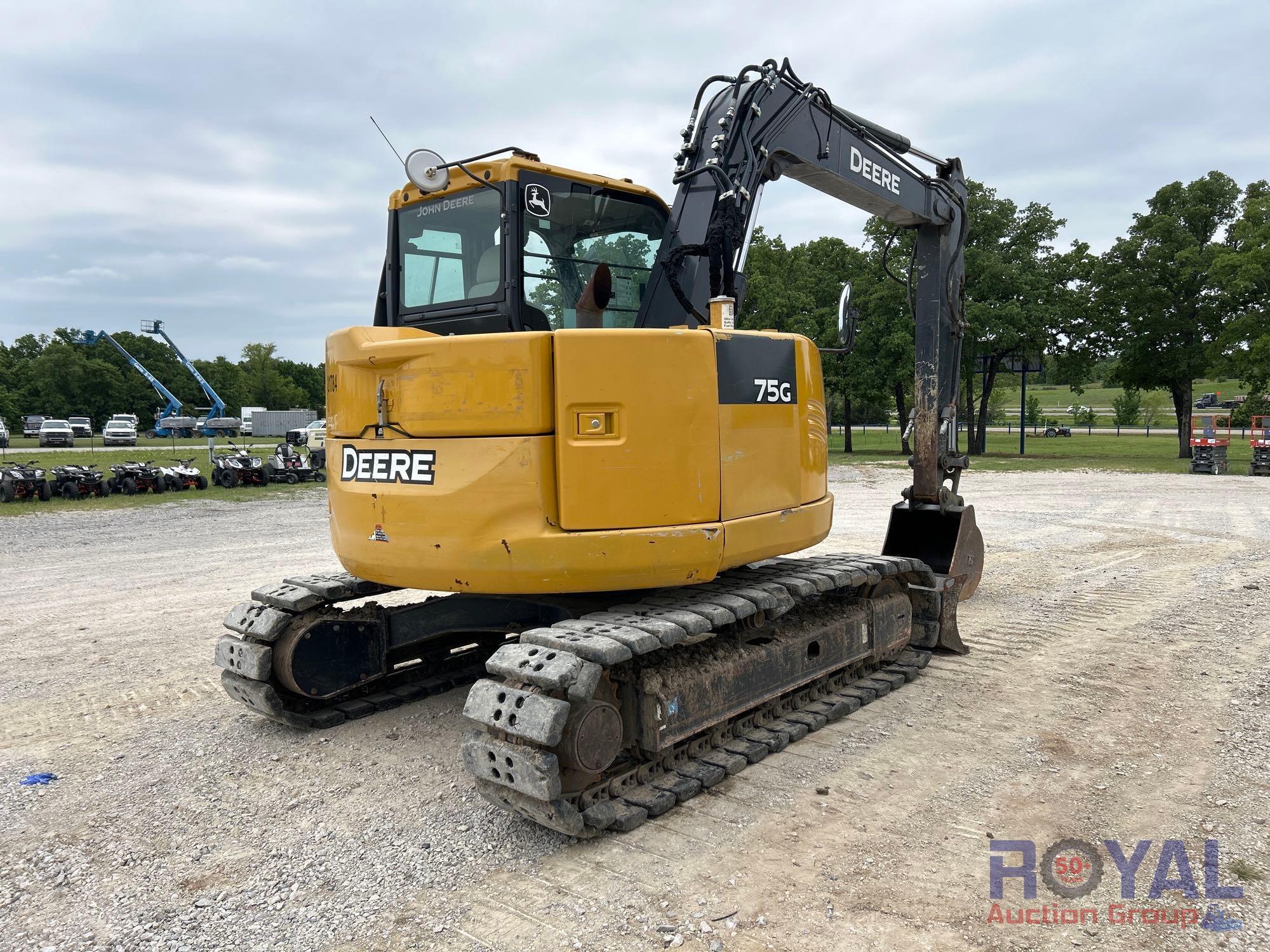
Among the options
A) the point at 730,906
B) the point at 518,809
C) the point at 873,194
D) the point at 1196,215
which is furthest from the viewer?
the point at 1196,215

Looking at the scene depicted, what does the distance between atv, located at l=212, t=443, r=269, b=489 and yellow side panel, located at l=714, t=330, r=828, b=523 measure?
20578mm

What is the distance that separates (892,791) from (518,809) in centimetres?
199

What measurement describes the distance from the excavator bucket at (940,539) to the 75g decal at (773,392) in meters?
3.29

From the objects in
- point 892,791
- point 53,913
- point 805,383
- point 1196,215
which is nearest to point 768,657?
point 892,791

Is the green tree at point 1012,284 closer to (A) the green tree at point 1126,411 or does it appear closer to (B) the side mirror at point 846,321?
(B) the side mirror at point 846,321

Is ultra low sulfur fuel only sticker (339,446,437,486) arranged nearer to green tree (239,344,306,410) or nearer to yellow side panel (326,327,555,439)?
yellow side panel (326,327,555,439)

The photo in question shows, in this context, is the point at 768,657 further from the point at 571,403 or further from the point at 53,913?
the point at 53,913

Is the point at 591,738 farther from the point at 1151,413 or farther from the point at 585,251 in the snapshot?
the point at 1151,413

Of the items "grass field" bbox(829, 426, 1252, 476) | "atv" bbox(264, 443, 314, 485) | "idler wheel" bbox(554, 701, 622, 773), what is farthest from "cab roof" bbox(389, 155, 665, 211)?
"grass field" bbox(829, 426, 1252, 476)

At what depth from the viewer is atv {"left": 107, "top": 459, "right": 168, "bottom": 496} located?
2089 cm

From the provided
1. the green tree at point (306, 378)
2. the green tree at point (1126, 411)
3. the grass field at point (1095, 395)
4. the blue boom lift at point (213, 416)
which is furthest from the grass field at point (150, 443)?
the grass field at point (1095, 395)

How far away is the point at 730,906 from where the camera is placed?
3.53m

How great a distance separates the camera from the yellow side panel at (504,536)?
4336 mm

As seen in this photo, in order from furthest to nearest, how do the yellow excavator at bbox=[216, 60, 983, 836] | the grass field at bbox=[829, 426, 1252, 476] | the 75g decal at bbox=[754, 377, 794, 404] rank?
the grass field at bbox=[829, 426, 1252, 476] < the 75g decal at bbox=[754, 377, 794, 404] < the yellow excavator at bbox=[216, 60, 983, 836]
